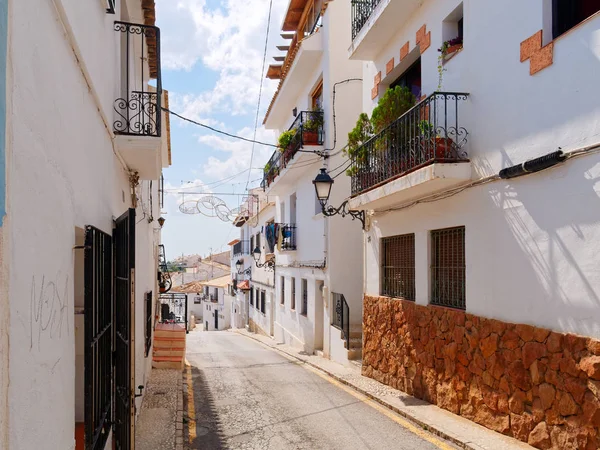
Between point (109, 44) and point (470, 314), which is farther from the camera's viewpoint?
point (470, 314)

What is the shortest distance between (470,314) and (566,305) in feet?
6.48

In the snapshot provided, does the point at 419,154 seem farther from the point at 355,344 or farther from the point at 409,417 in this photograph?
the point at 355,344

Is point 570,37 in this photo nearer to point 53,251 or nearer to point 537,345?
point 537,345

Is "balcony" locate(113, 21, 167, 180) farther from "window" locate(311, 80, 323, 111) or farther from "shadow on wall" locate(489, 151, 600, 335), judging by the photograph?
"window" locate(311, 80, 323, 111)

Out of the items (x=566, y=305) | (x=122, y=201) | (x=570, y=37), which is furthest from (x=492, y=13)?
(x=122, y=201)

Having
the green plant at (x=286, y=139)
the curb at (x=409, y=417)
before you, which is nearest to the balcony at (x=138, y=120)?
the curb at (x=409, y=417)

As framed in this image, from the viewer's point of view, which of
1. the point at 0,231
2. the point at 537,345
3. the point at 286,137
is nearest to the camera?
the point at 0,231

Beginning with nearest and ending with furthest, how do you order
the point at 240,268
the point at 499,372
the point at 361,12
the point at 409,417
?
the point at 499,372, the point at 409,417, the point at 361,12, the point at 240,268

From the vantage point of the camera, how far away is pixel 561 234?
5863 mm

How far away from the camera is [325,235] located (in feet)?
49.5

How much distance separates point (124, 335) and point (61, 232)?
Result: 2347 millimetres

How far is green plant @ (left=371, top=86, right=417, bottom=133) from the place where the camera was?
954 cm

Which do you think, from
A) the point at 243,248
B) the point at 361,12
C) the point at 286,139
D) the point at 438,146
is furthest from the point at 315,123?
the point at 243,248

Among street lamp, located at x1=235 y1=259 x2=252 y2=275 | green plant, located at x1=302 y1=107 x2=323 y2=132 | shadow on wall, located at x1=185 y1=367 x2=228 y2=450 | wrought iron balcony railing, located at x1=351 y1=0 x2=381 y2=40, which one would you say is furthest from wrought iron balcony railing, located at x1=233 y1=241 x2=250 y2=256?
shadow on wall, located at x1=185 y1=367 x2=228 y2=450
